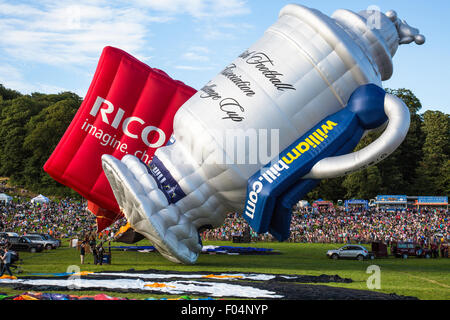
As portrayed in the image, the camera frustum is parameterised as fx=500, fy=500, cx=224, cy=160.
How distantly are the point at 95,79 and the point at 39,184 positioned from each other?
4493 centimetres

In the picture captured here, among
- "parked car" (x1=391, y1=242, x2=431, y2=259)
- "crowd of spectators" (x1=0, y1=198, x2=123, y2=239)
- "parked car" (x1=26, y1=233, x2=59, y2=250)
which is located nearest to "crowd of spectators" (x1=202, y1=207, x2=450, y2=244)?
"parked car" (x1=391, y1=242, x2=431, y2=259)

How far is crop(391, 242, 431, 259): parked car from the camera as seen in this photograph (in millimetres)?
23016

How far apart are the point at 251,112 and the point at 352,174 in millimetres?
45935

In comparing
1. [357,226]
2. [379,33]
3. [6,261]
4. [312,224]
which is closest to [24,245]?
[6,261]

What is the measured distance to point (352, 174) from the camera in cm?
5522

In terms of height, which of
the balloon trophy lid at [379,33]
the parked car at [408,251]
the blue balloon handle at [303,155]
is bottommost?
the parked car at [408,251]

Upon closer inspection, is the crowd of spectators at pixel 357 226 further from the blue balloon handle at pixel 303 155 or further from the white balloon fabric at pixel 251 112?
the blue balloon handle at pixel 303 155

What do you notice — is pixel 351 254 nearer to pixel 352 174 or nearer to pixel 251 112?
pixel 251 112

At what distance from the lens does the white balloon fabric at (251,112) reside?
1129 centimetres

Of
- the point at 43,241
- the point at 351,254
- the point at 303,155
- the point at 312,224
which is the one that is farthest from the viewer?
the point at 312,224

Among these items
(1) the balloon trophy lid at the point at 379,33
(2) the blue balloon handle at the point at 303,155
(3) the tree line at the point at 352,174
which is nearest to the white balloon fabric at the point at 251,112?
(1) the balloon trophy lid at the point at 379,33

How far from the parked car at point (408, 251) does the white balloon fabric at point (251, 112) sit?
42.1 feet

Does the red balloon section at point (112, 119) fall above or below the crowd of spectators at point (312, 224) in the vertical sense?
above
